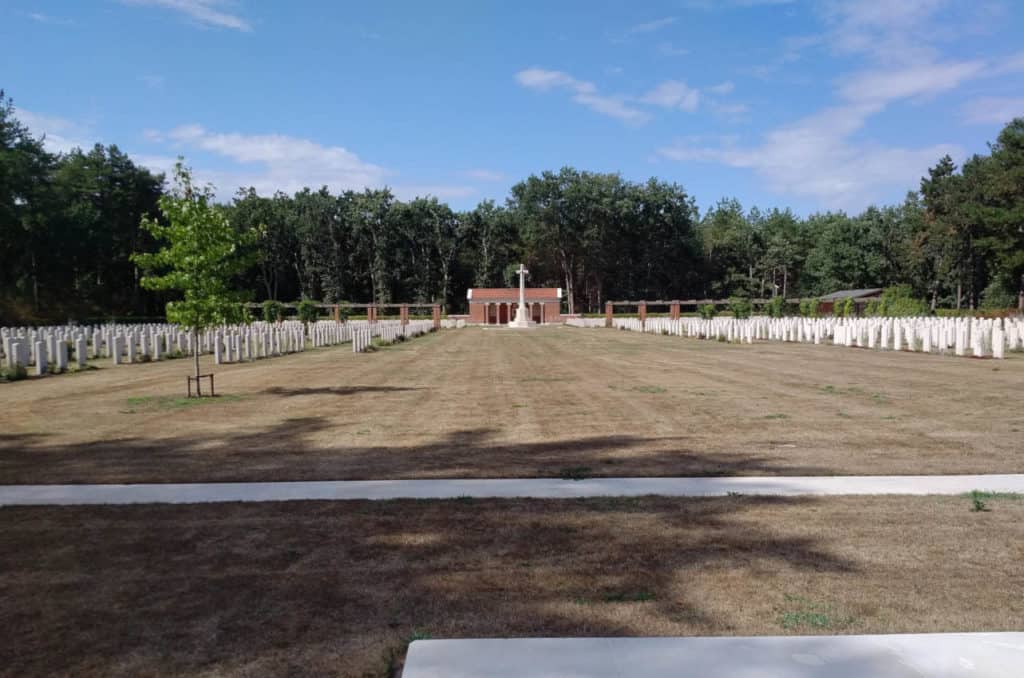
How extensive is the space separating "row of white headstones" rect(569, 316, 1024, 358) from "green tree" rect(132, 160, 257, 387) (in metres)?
21.3

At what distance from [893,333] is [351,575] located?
95.1 ft

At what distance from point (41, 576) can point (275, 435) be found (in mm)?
5626

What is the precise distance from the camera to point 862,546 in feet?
17.5

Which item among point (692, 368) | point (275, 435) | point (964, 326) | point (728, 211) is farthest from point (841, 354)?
point (728, 211)

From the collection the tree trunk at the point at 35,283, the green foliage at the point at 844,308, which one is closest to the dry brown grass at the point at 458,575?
the green foliage at the point at 844,308

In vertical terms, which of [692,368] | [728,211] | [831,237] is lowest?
[692,368]

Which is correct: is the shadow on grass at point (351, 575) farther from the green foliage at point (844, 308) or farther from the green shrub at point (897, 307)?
the green foliage at point (844, 308)

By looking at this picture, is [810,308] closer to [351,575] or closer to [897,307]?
[897,307]

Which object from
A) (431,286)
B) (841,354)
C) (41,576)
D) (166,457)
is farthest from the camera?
(431,286)

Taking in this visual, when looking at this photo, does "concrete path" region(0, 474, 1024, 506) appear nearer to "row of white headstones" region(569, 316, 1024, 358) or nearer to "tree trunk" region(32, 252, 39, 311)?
"row of white headstones" region(569, 316, 1024, 358)

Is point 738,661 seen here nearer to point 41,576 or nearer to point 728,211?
point 41,576

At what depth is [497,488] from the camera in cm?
717

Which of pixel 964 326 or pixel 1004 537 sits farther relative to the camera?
pixel 964 326

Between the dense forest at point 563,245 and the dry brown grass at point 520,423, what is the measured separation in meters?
58.4
